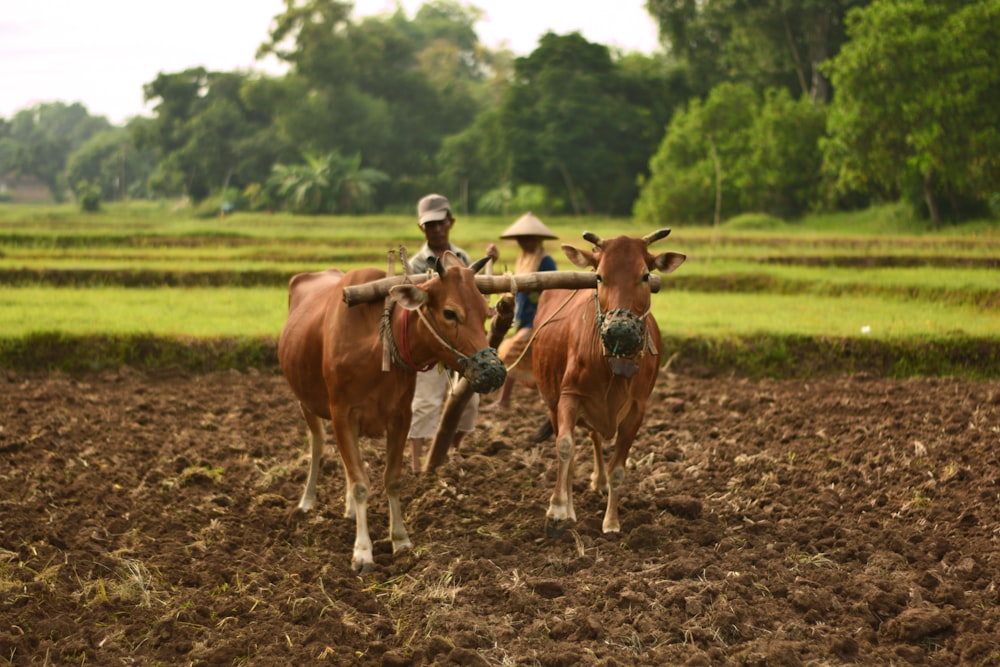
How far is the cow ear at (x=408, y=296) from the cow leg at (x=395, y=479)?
967 millimetres

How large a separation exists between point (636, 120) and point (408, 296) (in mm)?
36553

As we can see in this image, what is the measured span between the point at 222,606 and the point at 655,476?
3.28 metres

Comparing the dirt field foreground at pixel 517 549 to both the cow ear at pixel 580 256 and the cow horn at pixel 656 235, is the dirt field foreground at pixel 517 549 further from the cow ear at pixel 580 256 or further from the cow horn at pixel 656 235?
the cow horn at pixel 656 235

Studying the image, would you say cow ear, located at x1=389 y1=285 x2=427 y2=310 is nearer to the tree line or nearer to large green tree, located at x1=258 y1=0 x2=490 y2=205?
the tree line

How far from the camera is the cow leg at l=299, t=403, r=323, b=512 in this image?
21.9 ft

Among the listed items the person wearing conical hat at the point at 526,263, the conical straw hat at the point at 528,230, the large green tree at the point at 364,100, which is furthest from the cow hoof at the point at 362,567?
the large green tree at the point at 364,100

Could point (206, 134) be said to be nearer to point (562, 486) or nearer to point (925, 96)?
point (925, 96)

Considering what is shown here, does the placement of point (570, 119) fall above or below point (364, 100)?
below

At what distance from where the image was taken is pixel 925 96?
78.2ft

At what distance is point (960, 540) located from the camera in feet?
19.2

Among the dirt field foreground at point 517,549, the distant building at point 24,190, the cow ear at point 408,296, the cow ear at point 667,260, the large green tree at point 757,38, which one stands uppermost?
the large green tree at point 757,38

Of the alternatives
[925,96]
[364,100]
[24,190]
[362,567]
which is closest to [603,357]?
[362,567]

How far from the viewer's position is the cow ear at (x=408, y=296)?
5133mm

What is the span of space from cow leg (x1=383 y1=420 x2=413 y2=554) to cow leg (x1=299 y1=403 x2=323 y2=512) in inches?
36.2
